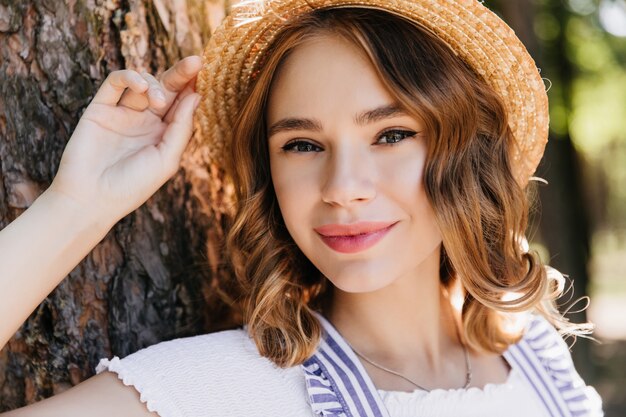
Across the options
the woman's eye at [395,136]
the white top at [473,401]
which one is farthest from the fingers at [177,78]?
the white top at [473,401]

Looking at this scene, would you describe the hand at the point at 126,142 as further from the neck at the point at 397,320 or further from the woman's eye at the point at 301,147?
the neck at the point at 397,320

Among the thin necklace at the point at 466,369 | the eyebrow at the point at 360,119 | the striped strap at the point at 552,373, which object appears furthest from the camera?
the striped strap at the point at 552,373

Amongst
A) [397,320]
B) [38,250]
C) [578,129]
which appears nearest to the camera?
[38,250]

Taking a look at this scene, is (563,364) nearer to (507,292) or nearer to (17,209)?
(507,292)

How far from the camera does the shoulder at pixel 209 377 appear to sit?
2020mm

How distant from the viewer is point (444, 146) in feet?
7.59

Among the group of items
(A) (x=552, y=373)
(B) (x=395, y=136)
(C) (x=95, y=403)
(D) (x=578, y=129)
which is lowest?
(D) (x=578, y=129)

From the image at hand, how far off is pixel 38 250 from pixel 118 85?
51 cm

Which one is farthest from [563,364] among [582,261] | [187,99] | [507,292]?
[582,261]

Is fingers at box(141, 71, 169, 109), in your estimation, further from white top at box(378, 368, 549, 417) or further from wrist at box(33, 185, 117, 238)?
white top at box(378, 368, 549, 417)

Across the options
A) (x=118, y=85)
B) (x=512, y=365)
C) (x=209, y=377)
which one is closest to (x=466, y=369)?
(x=512, y=365)

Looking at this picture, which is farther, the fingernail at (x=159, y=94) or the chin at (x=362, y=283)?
the chin at (x=362, y=283)

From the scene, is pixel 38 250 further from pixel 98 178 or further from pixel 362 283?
pixel 362 283

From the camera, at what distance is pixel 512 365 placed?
2668 mm
